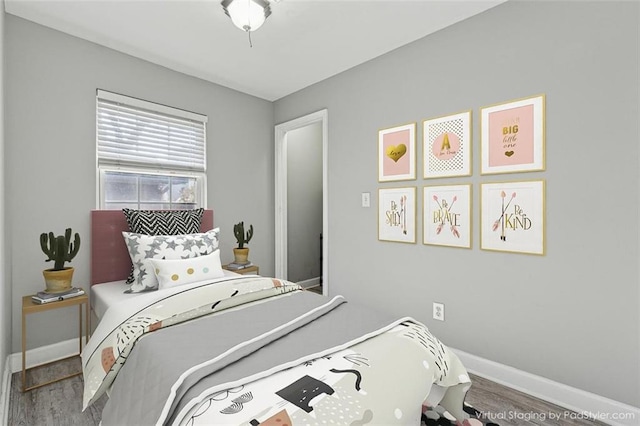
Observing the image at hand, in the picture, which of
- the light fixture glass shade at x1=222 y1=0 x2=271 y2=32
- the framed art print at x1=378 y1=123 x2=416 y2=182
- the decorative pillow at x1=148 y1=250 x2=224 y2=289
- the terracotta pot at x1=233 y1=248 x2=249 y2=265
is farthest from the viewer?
the terracotta pot at x1=233 y1=248 x2=249 y2=265

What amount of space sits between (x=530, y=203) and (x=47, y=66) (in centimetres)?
357

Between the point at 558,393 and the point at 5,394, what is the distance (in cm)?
332

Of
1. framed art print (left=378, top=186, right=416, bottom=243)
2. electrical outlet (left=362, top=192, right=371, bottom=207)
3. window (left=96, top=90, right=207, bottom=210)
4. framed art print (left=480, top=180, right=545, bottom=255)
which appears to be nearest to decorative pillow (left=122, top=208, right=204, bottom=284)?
window (left=96, top=90, right=207, bottom=210)

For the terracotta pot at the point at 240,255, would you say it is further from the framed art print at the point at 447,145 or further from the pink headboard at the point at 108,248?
the framed art print at the point at 447,145

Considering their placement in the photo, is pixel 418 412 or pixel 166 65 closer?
pixel 418 412

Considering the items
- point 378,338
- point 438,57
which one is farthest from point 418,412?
point 438,57

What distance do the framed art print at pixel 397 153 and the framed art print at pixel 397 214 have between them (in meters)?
0.13

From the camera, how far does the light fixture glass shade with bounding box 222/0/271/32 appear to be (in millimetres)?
1966

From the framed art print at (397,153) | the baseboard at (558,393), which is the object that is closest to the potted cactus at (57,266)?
the framed art print at (397,153)

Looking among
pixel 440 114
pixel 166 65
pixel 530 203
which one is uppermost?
pixel 166 65

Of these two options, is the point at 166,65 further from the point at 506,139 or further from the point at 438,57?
the point at 506,139

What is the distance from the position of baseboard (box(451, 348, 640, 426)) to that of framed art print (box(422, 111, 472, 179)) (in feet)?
4.48

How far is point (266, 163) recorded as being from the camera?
383cm

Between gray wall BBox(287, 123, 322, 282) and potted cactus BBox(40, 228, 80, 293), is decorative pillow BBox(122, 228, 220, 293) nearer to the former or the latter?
potted cactus BBox(40, 228, 80, 293)
